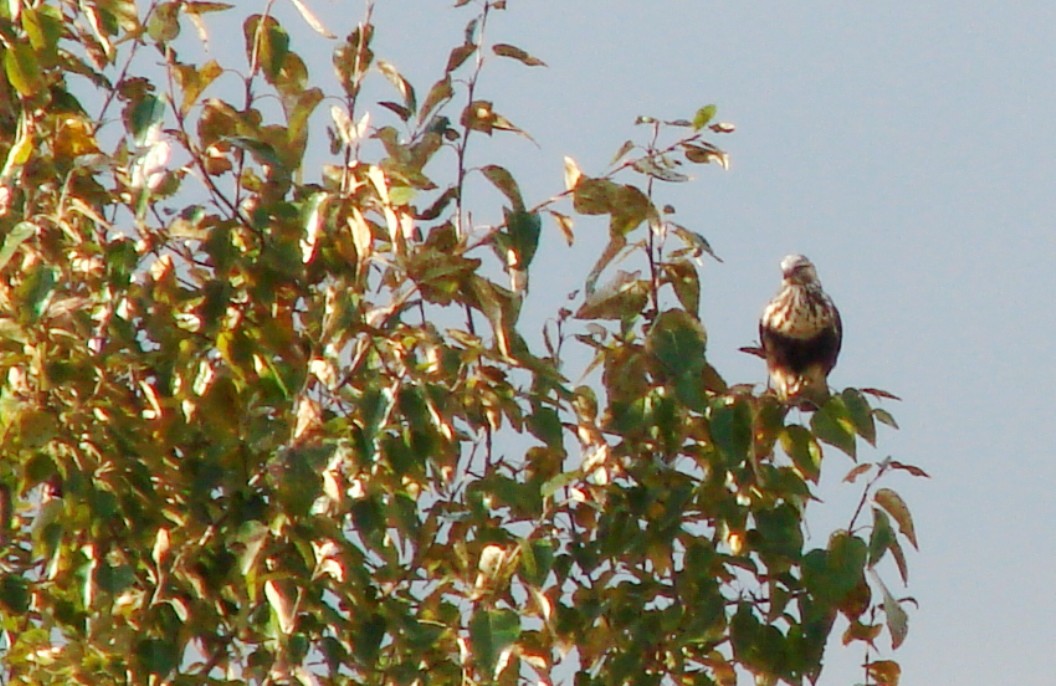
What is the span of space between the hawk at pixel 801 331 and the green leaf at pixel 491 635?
2.90 meters

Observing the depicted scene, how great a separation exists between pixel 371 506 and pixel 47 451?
1.47ft

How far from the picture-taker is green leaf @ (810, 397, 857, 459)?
244cm

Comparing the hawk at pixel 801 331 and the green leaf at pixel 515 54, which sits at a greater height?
the hawk at pixel 801 331

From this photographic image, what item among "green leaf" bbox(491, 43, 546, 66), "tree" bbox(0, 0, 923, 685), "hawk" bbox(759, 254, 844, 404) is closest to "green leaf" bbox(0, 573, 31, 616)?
"tree" bbox(0, 0, 923, 685)

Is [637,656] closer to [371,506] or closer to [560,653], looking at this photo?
[560,653]

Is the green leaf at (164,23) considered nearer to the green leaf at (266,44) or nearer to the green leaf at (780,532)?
the green leaf at (266,44)

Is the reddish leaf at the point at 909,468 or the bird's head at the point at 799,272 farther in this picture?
the bird's head at the point at 799,272

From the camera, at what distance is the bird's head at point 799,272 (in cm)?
529

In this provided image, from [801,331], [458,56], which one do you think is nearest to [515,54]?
[458,56]

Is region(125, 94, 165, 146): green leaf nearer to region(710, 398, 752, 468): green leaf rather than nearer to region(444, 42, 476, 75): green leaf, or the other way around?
region(444, 42, 476, 75): green leaf

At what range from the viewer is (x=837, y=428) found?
245 cm

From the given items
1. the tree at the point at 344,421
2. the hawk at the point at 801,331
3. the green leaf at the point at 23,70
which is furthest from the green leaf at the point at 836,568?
the hawk at the point at 801,331

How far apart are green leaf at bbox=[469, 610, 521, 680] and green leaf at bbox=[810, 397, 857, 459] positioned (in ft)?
1.77

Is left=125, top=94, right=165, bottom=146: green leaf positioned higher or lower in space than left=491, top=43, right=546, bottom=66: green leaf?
lower
